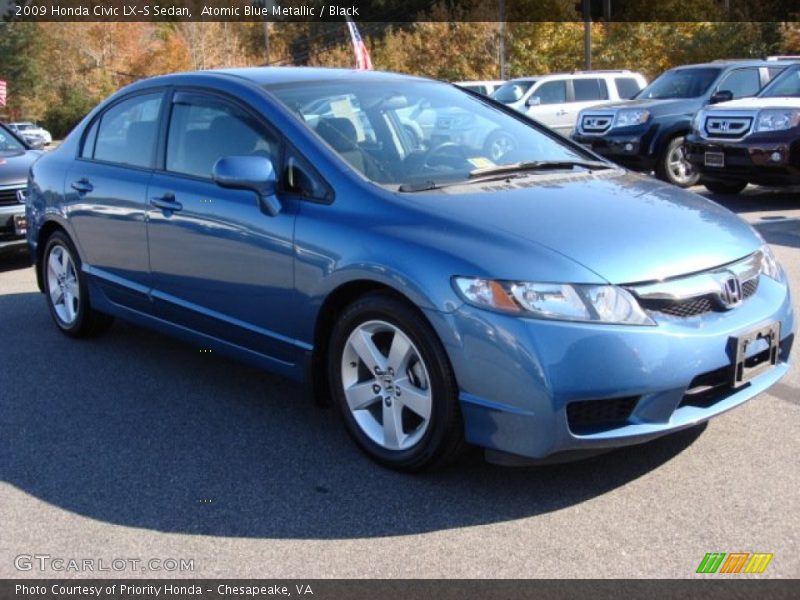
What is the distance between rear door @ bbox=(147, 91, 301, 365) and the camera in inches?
167

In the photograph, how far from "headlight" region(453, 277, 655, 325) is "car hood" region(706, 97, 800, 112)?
8.45m

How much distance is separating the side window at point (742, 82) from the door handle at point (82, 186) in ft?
35.4

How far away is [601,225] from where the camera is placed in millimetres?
3717

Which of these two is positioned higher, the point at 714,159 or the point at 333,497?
the point at 714,159

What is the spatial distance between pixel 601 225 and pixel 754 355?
0.79m

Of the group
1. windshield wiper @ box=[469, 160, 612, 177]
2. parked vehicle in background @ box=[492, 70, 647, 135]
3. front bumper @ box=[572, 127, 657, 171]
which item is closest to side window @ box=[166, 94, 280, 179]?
windshield wiper @ box=[469, 160, 612, 177]

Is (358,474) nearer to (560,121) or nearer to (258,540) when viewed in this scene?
(258,540)

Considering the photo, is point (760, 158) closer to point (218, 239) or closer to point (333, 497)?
point (218, 239)

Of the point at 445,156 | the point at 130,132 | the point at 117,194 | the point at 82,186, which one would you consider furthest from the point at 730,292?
the point at 82,186

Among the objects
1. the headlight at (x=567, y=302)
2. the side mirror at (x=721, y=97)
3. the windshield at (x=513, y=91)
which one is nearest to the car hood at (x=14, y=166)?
the headlight at (x=567, y=302)

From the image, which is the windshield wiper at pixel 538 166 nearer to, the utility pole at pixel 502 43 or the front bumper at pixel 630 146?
the front bumper at pixel 630 146

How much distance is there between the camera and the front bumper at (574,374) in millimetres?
3314

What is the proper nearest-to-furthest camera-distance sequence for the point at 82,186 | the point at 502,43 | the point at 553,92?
the point at 82,186 < the point at 553,92 < the point at 502,43
